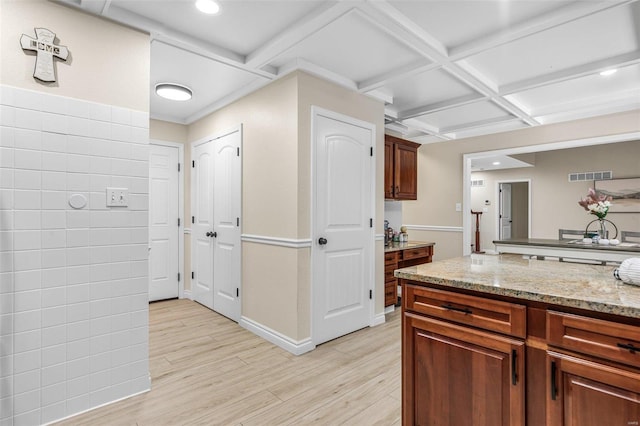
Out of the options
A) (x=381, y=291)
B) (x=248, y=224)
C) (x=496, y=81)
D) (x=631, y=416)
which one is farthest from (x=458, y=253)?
(x=631, y=416)

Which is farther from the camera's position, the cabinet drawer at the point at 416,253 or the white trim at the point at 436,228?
the white trim at the point at 436,228

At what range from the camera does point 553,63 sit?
2.84m

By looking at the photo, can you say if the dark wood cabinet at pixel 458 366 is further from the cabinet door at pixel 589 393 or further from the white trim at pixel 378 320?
the white trim at pixel 378 320

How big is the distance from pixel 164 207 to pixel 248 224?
5.46 feet

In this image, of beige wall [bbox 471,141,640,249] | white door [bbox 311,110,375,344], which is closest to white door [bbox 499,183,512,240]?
beige wall [bbox 471,141,640,249]

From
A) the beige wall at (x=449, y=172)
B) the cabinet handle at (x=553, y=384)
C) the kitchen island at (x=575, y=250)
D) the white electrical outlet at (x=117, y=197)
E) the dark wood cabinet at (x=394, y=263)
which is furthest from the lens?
the beige wall at (x=449, y=172)

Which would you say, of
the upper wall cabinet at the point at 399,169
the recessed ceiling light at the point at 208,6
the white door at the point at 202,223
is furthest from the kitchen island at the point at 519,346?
the white door at the point at 202,223

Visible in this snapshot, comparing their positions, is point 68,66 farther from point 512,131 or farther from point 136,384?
point 512,131

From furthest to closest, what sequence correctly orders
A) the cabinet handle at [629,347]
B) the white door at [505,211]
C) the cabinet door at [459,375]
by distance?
1. the white door at [505,211]
2. the cabinet door at [459,375]
3. the cabinet handle at [629,347]

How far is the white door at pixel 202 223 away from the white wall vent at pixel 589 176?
7.32 m

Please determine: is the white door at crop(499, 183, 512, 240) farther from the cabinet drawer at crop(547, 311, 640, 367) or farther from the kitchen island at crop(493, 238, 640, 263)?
the cabinet drawer at crop(547, 311, 640, 367)

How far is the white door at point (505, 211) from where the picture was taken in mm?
8819

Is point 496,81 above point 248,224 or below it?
above

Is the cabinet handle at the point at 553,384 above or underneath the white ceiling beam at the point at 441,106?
underneath
